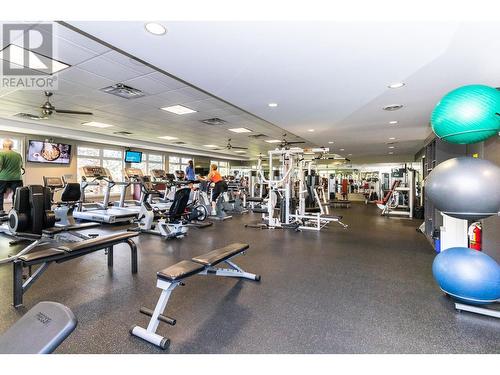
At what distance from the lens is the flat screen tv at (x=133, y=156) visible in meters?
10.4

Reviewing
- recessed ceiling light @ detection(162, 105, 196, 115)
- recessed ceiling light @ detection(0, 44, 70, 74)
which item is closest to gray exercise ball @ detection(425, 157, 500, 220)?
recessed ceiling light @ detection(0, 44, 70, 74)

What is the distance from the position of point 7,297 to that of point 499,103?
441 centimetres

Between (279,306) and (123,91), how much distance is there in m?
4.06

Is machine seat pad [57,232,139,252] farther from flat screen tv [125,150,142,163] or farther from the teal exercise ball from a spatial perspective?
flat screen tv [125,150,142,163]

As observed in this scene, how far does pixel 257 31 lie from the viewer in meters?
2.31

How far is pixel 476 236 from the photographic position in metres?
3.40

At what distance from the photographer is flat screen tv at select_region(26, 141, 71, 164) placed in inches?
308

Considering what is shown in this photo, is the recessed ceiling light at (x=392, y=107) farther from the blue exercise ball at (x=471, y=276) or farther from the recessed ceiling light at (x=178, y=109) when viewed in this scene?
the recessed ceiling light at (x=178, y=109)

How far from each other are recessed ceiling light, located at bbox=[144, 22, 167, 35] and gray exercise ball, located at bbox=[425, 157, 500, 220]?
8.75 feet

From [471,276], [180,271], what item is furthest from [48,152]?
[471,276]

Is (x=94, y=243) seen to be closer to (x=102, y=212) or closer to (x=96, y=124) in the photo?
(x=102, y=212)

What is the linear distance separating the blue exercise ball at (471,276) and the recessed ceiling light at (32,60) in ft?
15.8
